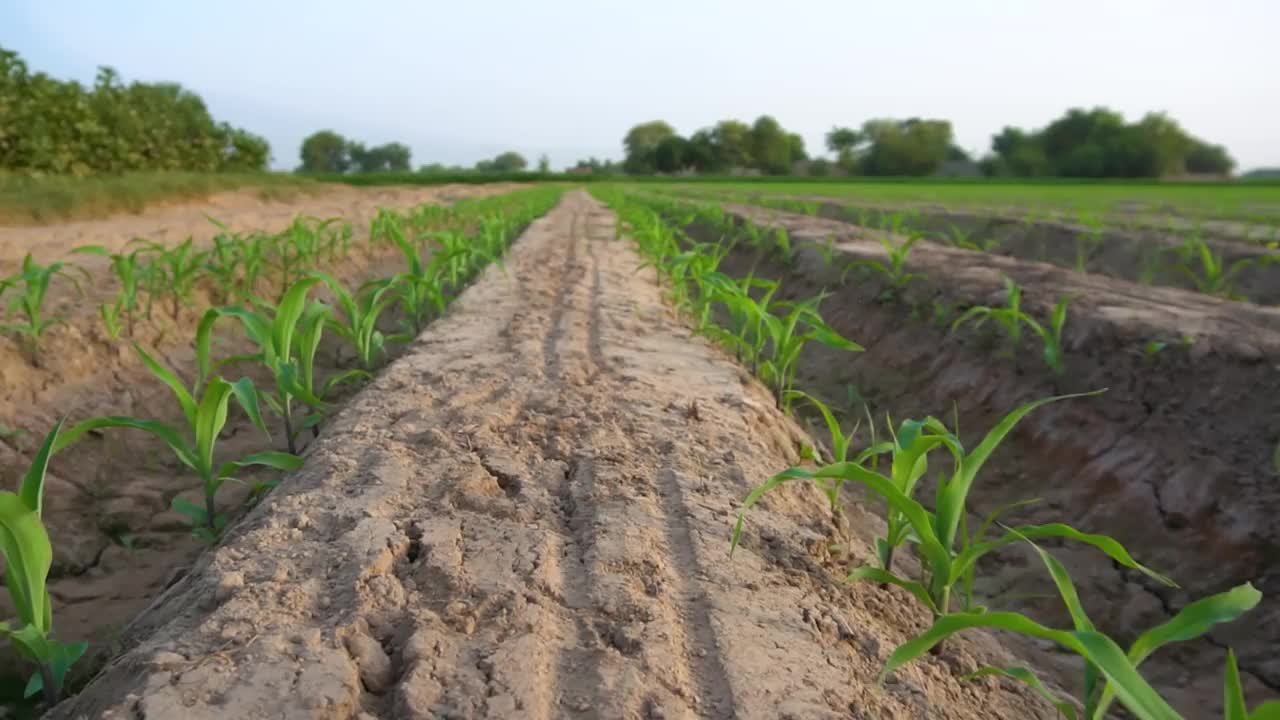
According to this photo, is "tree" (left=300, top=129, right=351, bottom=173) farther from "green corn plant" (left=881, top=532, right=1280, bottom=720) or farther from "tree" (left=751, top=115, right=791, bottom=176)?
"green corn plant" (left=881, top=532, right=1280, bottom=720)

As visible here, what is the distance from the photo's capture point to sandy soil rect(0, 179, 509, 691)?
1.71 m

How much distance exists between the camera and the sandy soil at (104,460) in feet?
5.61

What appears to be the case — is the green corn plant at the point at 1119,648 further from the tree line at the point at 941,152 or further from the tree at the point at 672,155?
the tree at the point at 672,155

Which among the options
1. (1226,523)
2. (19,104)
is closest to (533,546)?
(1226,523)

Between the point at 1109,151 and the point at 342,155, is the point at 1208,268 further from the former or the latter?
the point at 342,155

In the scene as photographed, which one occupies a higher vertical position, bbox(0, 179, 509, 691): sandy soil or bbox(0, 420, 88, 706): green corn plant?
bbox(0, 420, 88, 706): green corn plant

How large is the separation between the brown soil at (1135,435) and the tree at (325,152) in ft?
275

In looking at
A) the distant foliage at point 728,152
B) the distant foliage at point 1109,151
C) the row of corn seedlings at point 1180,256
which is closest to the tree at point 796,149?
the distant foliage at point 728,152

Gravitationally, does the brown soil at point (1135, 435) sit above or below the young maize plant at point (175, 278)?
below

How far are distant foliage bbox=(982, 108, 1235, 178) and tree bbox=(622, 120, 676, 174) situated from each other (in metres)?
30.0

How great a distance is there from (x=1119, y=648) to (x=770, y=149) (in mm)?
79602

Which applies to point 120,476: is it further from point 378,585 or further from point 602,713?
point 602,713

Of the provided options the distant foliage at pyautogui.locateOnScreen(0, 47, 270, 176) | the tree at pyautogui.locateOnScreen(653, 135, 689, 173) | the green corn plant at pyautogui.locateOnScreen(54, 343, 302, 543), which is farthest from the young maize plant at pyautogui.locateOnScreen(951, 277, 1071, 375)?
the tree at pyautogui.locateOnScreen(653, 135, 689, 173)

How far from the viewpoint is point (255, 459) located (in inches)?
70.1
